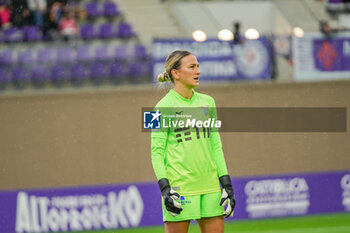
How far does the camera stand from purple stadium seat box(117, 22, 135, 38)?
48.7 feet

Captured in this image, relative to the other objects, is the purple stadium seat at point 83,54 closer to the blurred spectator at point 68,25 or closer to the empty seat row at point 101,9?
the blurred spectator at point 68,25

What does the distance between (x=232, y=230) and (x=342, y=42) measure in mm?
4087

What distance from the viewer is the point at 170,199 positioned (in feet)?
16.4

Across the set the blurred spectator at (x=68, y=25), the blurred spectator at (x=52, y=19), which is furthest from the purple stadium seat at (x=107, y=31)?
the blurred spectator at (x=52, y=19)

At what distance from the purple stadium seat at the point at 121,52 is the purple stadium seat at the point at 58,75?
3.39ft

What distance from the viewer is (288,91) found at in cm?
1223

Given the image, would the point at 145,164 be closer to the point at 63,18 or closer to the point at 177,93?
the point at 63,18

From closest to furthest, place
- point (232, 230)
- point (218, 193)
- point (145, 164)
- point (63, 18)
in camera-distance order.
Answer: point (218, 193), point (232, 230), point (145, 164), point (63, 18)

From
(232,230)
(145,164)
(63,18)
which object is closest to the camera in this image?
(232,230)

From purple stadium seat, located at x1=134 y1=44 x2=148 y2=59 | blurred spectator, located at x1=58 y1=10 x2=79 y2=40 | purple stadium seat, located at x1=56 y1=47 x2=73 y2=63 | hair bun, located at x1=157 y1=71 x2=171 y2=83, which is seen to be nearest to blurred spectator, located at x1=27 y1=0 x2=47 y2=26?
blurred spectator, located at x1=58 y1=10 x2=79 y2=40

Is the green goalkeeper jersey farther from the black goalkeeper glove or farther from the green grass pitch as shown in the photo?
the green grass pitch

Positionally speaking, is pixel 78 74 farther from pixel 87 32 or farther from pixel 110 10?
pixel 110 10

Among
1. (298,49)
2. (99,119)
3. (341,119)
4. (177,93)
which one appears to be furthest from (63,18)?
(177,93)

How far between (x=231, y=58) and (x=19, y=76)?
3.79 metres
